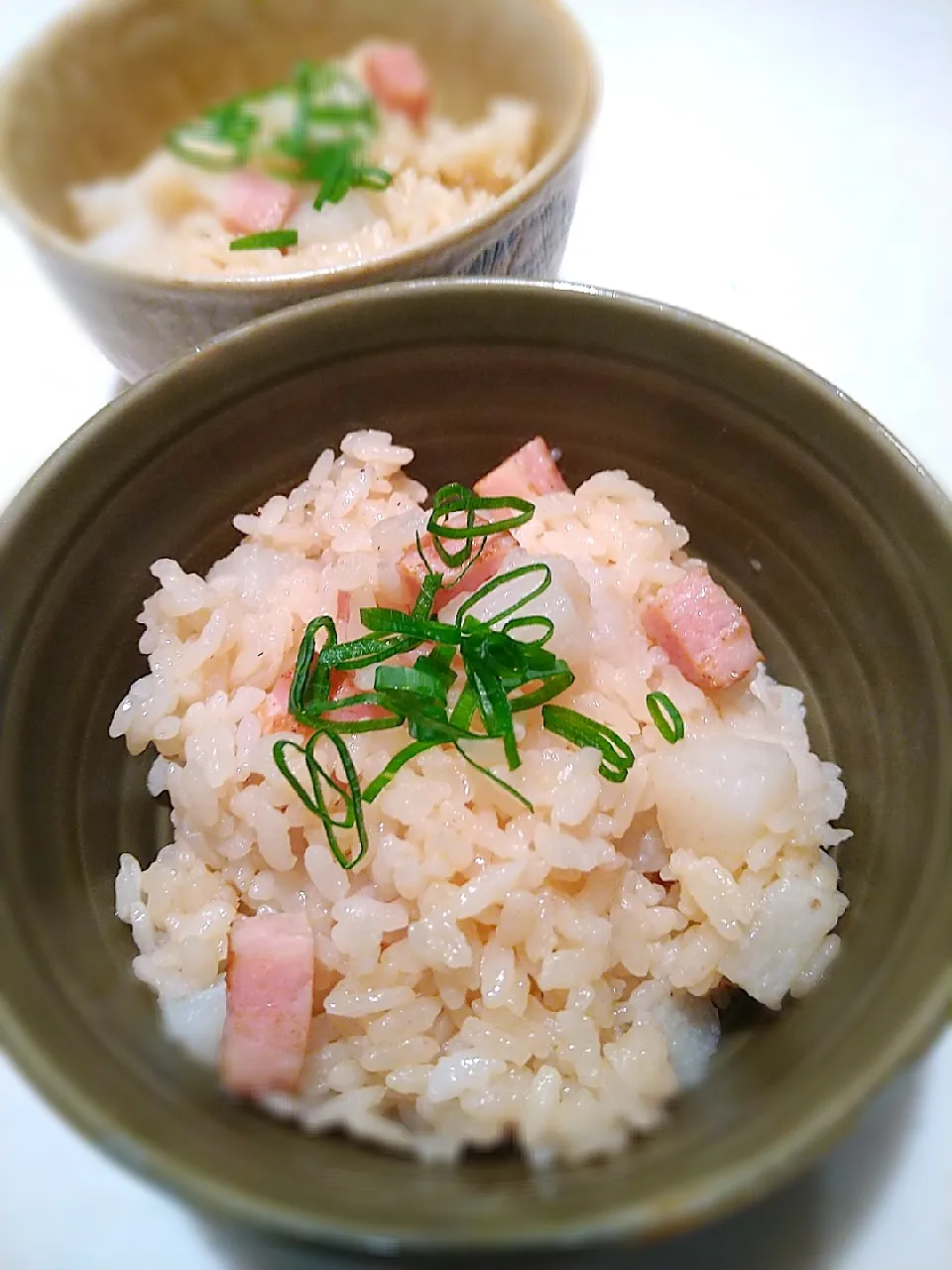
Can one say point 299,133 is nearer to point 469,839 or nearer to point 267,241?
point 267,241

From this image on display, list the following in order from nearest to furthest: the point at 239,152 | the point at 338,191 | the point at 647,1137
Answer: the point at 647,1137 < the point at 338,191 < the point at 239,152

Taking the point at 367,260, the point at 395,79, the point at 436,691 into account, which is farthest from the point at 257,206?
the point at 436,691

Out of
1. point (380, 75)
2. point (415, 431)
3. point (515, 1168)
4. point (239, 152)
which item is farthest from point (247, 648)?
point (380, 75)

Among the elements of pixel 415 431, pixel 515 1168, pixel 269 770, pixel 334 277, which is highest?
pixel 334 277

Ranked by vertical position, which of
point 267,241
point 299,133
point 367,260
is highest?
point 299,133

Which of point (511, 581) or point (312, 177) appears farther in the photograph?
point (312, 177)

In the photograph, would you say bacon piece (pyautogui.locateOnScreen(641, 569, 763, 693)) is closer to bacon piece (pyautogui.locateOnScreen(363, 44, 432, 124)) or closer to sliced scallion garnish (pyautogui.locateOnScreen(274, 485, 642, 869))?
sliced scallion garnish (pyautogui.locateOnScreen(274, 485, 642, 869))

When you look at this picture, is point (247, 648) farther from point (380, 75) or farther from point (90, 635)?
point (380, 75)

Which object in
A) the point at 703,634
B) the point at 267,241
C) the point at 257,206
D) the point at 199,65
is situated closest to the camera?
the point at 703,634
